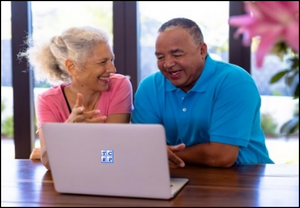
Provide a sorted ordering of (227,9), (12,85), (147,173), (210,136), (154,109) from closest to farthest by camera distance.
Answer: (147,173), (210,136), (154,109), (227,9), (12,85)

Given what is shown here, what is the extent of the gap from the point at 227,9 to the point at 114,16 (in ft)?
2.51

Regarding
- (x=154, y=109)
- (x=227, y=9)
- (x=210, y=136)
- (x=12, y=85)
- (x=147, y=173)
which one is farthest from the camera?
(x=12, y=85)

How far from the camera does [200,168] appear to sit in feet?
6.42

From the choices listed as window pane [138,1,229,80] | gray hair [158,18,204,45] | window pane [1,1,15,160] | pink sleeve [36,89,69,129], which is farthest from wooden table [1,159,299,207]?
window pane [1,1,15,160]

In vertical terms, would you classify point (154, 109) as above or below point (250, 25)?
below

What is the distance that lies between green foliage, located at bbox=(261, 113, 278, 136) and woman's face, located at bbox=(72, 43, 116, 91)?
5.26ft

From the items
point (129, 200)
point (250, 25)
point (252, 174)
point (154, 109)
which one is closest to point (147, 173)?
point (129, 200)

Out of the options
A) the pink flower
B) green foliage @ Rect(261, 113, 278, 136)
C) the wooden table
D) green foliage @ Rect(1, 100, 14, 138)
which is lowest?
green foliage @ Rect(1, 100, 14, 138)

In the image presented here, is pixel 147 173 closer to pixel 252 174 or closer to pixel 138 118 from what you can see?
pixel 252 174

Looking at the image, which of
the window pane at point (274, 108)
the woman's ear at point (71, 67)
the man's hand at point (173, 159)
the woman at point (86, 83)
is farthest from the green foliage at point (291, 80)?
the window pane at point (274, 108)

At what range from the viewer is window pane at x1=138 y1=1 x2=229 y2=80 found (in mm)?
3652

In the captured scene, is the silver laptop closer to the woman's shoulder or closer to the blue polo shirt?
the blue polo shirt

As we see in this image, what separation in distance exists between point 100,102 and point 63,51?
28 cm

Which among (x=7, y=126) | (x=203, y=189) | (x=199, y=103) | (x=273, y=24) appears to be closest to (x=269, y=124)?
(x=199, y=103)
